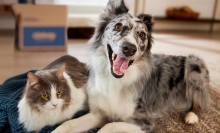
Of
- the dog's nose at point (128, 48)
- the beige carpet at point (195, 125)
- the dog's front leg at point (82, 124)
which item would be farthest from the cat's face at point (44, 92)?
the beige carpet at point (195, 125)

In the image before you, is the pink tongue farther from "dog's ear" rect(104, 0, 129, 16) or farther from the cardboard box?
the cardboard box

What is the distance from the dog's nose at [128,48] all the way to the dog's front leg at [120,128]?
54 cm

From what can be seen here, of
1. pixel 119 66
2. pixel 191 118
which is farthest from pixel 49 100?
pixel 191 118

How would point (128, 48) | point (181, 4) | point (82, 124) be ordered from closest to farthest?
point (128, 48) → point (82, 124) → point (181, 4)

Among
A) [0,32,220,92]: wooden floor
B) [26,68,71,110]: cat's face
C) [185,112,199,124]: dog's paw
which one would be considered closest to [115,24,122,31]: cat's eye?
[0,32,220,92]: wooden floor

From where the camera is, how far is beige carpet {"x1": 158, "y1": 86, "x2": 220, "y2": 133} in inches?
71.3

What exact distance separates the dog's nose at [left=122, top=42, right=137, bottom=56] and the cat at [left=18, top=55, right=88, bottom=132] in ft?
1.64

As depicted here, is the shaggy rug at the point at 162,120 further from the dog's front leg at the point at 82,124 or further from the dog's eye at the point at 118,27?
the dog's eye at the point at 118,27

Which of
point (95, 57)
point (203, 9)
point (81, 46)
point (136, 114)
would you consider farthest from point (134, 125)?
point (203, 9)

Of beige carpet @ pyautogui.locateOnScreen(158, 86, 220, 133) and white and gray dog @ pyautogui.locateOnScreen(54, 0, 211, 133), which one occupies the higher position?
white and gray dog @ pyautogui.locateOnScreen(54, 0, 211, 133)

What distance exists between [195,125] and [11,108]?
5.26 feet

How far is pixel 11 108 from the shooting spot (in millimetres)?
1875

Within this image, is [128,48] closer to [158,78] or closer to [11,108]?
[158,78]

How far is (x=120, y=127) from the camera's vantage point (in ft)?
5.30
